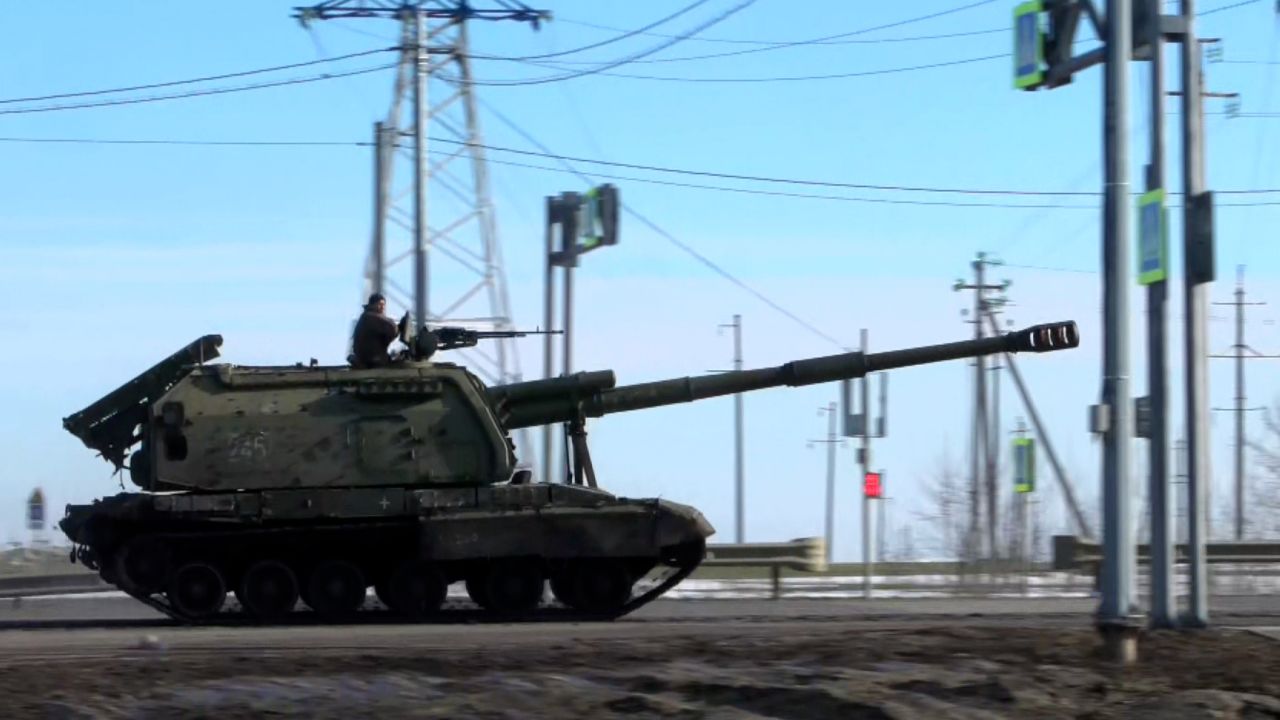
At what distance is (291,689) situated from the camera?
10789mm

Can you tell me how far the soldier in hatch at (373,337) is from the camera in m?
20.4

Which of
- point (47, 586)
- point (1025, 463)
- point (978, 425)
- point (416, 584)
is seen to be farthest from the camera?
point (978, 425)

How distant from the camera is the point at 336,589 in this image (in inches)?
780

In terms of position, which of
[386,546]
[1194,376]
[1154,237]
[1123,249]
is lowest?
[386,546]

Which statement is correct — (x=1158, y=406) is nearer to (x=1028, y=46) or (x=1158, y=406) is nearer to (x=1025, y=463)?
(x=1028, y=46)

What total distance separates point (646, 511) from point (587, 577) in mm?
1042

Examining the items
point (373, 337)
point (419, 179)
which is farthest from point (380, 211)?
point (373, 337)

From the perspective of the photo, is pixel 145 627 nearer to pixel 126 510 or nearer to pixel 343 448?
pixel 126 510

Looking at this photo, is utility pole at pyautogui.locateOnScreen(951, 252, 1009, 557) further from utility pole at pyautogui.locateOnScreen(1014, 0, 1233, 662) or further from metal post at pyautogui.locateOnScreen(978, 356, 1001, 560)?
utility pole at pyautogui.locateOnScreen(1014, 0, 1233, 662)

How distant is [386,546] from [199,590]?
6.71 ft

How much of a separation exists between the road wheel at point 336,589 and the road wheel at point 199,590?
1.00m

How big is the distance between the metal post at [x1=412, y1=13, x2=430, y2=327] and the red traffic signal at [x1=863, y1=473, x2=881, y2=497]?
7597 mm

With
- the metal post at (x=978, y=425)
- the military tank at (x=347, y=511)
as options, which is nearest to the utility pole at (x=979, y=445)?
the metal post at (x=978, y=425)

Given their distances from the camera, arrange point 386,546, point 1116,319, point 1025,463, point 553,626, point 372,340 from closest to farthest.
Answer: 1. point 1116,319
2. point 553,626
3. point 386,546
4. point 372,340
5. point 1025,463
